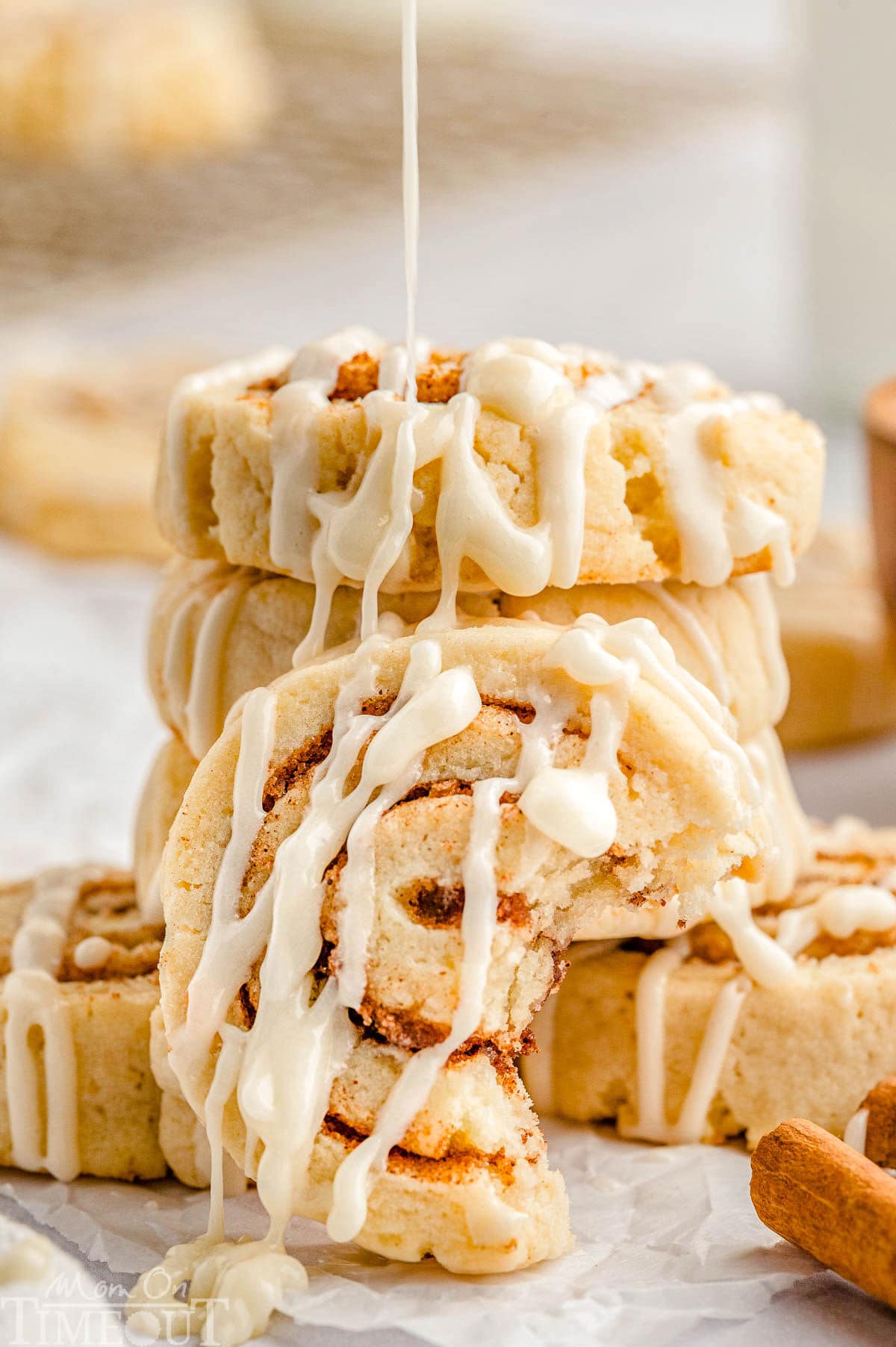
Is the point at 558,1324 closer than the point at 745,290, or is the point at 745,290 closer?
the point at 558,1324

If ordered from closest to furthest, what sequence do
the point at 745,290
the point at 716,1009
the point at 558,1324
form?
the point at 558,1324 < the point at 716,1009 < the point at 745,290

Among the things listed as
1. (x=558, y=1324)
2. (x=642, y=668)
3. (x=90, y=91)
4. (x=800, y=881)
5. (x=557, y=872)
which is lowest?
(x=558, y=1324)

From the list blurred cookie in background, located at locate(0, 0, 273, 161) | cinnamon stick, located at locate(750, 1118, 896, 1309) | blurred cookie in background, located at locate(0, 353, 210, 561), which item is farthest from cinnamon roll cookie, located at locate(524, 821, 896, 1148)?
blurred cookie in background, located at locate(0, 0, 273, 161)

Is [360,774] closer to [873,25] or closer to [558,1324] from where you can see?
[558,1324]

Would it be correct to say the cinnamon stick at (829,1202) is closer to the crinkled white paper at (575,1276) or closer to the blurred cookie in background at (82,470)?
the crinkled white paper at (575,1276)

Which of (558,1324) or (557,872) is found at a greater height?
(557,872)

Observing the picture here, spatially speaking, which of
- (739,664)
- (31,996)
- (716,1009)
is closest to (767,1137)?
(716,1009)
